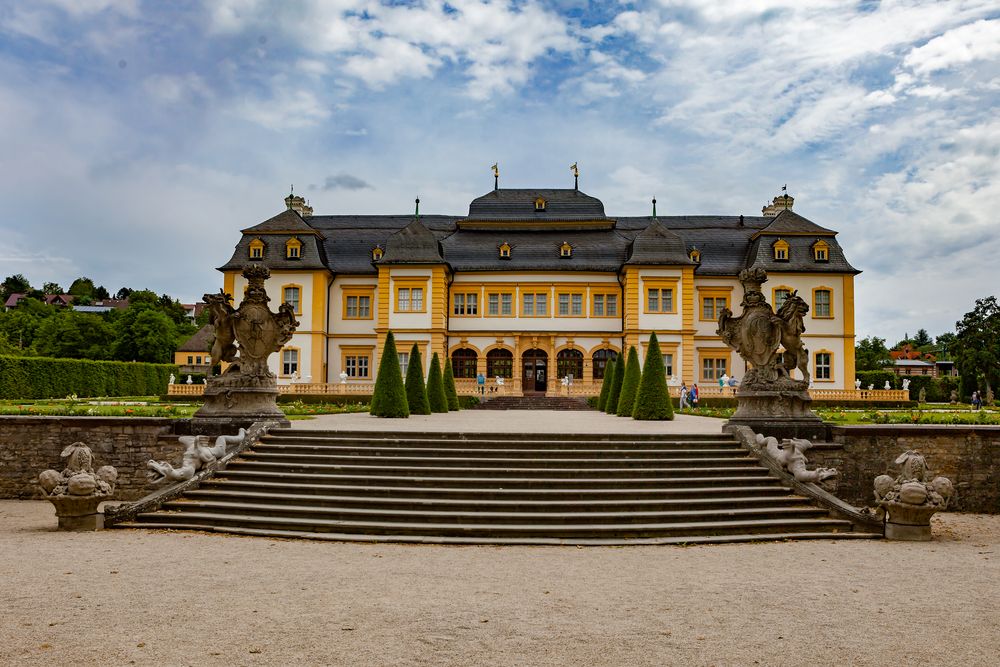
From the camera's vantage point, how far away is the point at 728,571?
8.14 metres

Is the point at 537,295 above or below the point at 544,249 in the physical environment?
below

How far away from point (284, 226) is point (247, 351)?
2932 cm

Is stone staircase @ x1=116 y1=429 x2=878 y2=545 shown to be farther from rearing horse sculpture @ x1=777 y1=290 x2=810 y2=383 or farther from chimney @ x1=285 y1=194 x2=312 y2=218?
chimney @ x1=285 y1=194 x2=312 y2=218

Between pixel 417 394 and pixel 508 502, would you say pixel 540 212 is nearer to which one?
pixel 417 394

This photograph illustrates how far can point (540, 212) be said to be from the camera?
44.8 metres

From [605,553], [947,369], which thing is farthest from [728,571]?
[947,369]

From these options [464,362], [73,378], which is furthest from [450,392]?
[73,378]

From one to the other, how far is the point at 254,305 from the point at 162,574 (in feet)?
25.2

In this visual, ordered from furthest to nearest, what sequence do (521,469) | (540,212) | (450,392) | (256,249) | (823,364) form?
(540,212) → (256,249) → (823,364) → (450,392) → (521,469)

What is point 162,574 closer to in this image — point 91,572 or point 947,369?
point 91,572

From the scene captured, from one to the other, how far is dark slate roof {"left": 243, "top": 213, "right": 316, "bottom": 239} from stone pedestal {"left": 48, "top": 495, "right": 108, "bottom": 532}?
32.8 meters

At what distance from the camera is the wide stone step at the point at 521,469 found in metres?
11.7

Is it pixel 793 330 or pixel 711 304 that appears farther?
pixel 711 304

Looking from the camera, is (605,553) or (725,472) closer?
(605,553)
